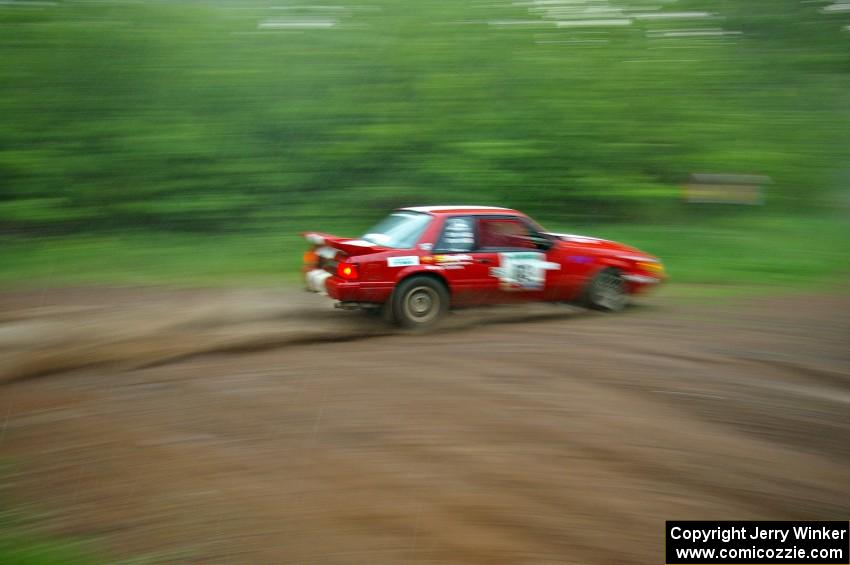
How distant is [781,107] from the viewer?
19641 millimetres

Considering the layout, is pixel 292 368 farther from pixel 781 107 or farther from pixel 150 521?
pixel 781 107

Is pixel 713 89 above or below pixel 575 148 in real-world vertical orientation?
above

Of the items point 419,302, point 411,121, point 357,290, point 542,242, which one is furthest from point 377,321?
point 411,121

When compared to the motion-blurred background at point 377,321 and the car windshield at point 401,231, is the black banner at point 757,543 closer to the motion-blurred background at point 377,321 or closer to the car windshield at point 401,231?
the motion-blurred background at point 377,321

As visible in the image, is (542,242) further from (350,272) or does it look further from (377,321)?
(350,272)

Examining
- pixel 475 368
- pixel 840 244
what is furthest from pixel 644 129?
pixel 475 368

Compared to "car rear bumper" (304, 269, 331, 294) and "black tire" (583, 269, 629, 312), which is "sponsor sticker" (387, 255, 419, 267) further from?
"black tire" (583, 269, 629, 312)

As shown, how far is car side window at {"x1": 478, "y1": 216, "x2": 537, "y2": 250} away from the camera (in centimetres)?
912

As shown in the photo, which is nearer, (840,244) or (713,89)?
(840,244)

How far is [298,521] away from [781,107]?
19.0m

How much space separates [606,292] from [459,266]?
6.72 feet

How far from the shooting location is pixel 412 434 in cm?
532

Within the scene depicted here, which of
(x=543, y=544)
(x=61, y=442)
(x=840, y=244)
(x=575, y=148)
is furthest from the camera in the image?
(x=575, y=148)

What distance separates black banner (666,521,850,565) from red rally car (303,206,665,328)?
4.89 metres
